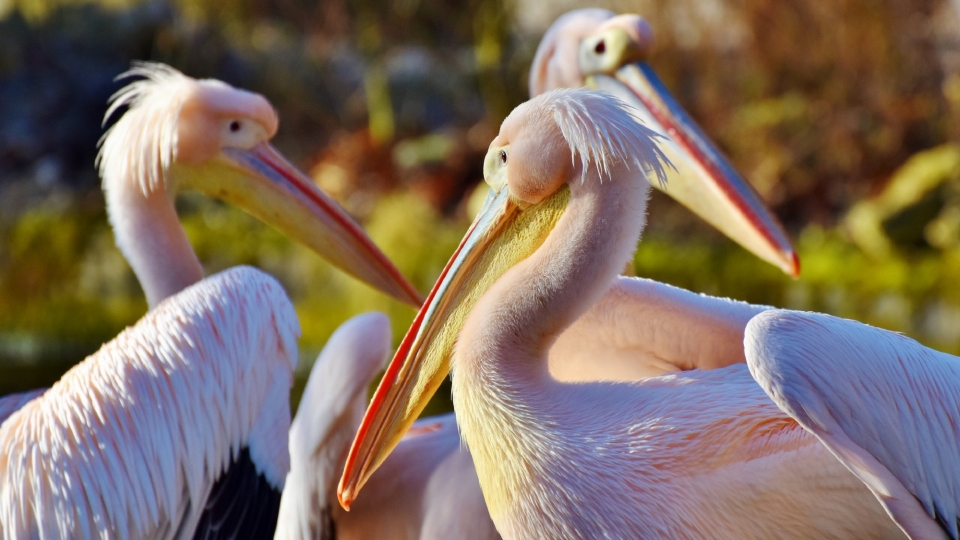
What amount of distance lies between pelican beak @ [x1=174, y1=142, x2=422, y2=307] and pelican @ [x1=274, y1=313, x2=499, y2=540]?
0.64 meters

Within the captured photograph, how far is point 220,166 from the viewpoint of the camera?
3023mm

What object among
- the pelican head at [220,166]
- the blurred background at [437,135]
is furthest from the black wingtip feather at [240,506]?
the blurred background at [437,135]

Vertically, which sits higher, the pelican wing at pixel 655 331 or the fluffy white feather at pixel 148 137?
the fluffy white feather at pixel 148 137

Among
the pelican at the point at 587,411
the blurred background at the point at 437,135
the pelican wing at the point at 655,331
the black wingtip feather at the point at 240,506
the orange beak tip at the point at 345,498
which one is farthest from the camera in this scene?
the blurred background at the point at 437,135

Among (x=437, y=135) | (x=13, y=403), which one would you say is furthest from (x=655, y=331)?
(x=437, y=135)

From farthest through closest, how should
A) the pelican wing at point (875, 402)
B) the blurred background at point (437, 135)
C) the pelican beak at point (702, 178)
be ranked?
1. the blurred background at point (437, 135)
2. the pelican beak at point (702, 178)
3. the pelican wing at point (875, 402)

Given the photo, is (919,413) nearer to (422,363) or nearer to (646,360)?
(646,360)

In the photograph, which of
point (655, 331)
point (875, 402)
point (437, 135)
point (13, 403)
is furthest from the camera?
point (437, 135)

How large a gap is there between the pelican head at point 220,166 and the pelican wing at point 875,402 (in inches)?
61.8

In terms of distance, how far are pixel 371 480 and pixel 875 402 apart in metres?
1.22

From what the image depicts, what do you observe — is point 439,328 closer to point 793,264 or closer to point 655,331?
point 655,331

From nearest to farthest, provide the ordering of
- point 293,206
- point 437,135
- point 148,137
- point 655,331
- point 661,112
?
point 655,331 < point 148,137 < point 293,206 < point 661,112 < point 437,135

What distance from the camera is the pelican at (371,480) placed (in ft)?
7.65

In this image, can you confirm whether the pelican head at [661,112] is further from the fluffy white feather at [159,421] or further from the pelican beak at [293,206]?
the fluffy white feather at [159,421]
